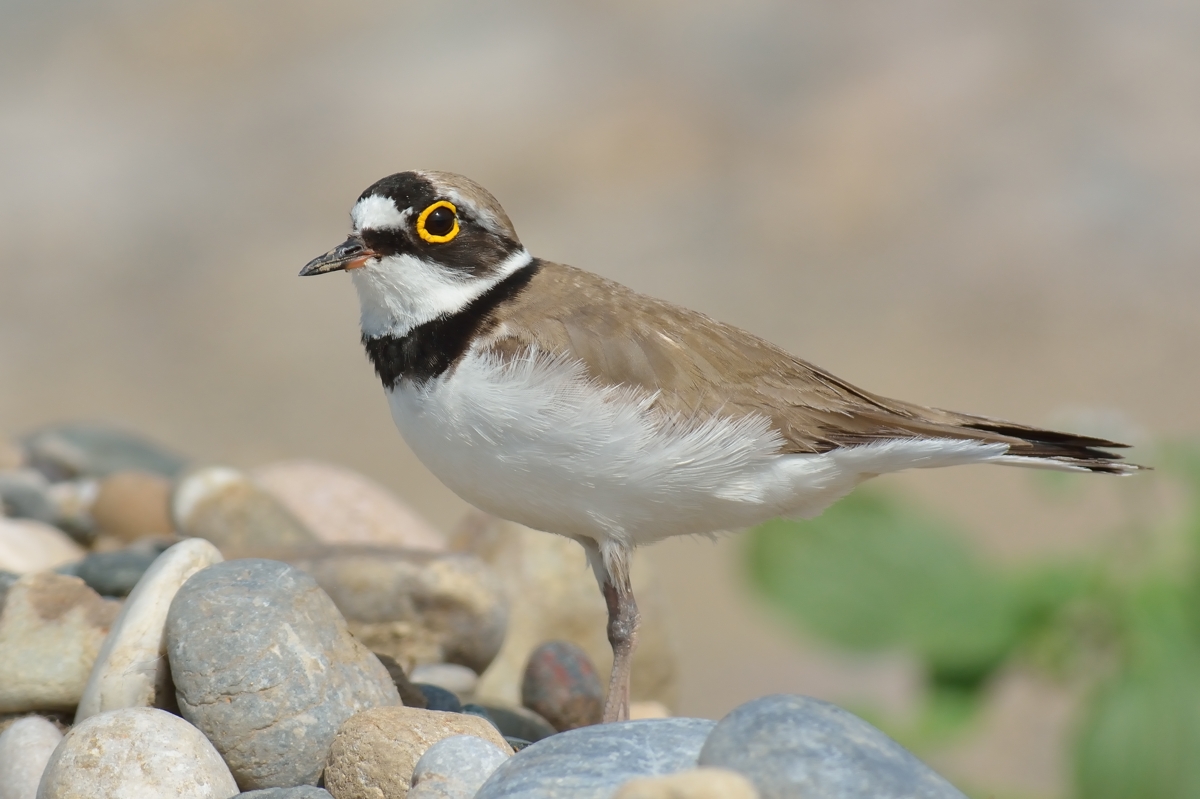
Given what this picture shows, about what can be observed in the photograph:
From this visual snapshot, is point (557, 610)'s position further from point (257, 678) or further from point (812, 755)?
point (812, 755)

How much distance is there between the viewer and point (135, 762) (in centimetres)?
330

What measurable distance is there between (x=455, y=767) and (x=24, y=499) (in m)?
3.54

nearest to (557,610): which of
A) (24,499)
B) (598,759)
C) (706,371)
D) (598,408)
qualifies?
(706,371)

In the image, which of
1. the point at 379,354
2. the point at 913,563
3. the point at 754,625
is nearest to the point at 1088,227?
the point at 754,625

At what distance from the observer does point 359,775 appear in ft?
11.1

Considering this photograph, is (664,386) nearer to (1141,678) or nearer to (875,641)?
(875,641)

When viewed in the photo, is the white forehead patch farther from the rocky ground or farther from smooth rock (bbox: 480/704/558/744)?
smooth rock (bbox: 480/704/558/744)

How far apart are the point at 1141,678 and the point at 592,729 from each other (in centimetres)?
176

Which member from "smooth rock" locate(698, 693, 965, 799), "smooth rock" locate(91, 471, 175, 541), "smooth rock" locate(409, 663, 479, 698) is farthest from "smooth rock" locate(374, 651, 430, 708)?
"smooth rock" locate(91, 471, 175, 541)

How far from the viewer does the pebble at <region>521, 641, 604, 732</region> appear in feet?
15.3

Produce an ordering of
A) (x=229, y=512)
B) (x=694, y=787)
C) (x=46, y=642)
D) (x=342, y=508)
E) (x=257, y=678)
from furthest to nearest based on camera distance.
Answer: (x=342, y=508)
(x=229, y=512)
(x=46, y=642)
(x=257, y=678)
(x=694, y=787)

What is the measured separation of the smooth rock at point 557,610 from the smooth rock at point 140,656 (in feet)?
6.03

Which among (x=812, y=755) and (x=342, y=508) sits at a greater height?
(x=812, y=755)

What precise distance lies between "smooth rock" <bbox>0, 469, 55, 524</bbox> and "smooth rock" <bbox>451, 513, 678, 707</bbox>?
1976 mm
